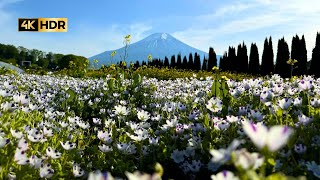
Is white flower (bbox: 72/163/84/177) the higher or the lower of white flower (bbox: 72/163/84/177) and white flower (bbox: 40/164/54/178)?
the lower

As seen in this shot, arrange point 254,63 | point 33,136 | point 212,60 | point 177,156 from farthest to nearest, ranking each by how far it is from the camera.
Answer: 1. point 212,60
2. point 254,63
3. point 177,156
4. point 33,136

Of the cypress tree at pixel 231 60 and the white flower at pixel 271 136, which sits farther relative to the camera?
the cypress tree at pixel 231 60

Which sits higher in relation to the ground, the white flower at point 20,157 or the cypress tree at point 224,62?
the cypress tree at point 224,62

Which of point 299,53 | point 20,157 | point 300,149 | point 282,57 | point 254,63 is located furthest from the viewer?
point 254,63

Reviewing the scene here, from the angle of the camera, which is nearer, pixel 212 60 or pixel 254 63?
pixel 254 63

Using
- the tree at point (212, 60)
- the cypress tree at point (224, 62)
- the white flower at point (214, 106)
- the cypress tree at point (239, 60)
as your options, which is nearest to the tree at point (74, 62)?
the tree at point (212, 60)

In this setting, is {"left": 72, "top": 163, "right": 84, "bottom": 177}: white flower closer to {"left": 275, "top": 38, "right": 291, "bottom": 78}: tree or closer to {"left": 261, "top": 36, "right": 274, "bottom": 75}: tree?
{"left": 275, "top": 38, "right": 291, "bottom": 78}: tree

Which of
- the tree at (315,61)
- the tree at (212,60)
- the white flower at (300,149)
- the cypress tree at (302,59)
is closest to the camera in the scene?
the white flower at (300,149)

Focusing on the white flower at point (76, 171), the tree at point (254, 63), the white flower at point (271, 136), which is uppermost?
the tree at point (254, 63)

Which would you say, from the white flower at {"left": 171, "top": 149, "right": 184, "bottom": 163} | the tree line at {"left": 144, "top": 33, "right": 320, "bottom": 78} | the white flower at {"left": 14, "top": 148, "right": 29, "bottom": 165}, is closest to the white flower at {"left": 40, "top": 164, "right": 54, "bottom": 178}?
A: the white flower at {"left": 14, "top": 148, "right": 29, "bottom": 165}

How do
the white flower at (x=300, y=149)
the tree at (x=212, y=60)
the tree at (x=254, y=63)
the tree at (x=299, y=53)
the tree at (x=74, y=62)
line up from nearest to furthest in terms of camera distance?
the white flower at (x=300, y=149) < the tree at (x=74, y=62) < the tree at (x=299, y=53) < the tree at (x=254, y=63) < the tree at (x=212, y=60)

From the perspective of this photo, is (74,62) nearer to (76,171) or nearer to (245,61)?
(245,61)

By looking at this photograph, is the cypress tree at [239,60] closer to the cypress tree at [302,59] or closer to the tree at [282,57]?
the tree at [282,57]

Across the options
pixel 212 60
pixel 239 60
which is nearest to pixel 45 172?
A: pixel 239 60
